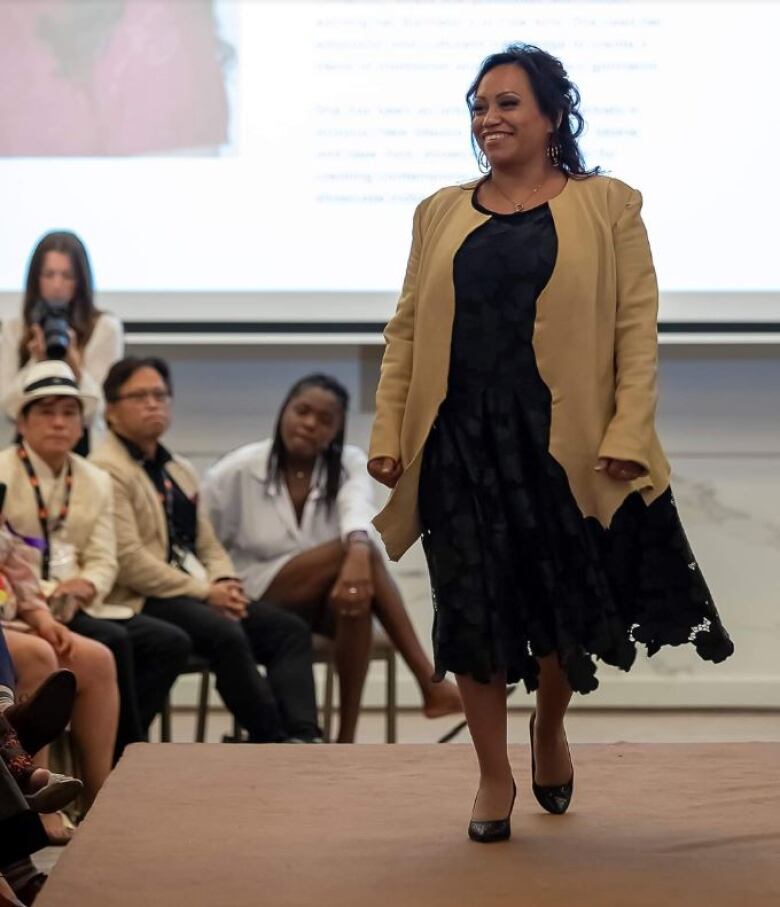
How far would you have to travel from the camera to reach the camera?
451 centimetres

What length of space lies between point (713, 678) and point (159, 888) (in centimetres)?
355

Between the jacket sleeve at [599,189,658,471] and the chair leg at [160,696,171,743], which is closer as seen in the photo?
the jacket sleeve at [599,189,658,471]

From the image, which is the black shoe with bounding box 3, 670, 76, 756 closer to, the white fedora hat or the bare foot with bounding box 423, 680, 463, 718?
the white fedora hat

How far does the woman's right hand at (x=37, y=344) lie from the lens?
456cm

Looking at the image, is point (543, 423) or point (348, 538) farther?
point (348, 538)

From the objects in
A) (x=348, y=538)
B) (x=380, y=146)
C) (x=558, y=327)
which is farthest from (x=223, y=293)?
(x=558, y=327)

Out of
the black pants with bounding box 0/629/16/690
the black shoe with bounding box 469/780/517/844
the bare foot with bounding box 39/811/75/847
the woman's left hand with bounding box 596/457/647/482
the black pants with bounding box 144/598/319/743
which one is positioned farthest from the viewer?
the black pants with bounding box 144/598/319/743

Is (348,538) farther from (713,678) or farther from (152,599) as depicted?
(713,678)

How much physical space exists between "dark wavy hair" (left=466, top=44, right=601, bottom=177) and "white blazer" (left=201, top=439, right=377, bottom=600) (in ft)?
6.74

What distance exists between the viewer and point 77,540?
409cm

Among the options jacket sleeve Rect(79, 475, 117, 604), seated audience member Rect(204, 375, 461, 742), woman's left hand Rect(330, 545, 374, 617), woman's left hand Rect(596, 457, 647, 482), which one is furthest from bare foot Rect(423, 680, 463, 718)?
woman's left hand Rect(596, 457, 647, 482)

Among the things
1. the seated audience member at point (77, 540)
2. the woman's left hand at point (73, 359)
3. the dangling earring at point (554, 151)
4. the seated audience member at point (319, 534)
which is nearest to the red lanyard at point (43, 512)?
the seated audience member at point (77, 540)

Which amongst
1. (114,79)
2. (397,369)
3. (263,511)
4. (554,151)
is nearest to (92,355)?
(263,511)

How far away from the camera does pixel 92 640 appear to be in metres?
3.90
